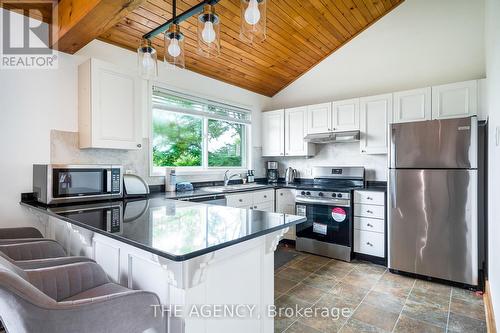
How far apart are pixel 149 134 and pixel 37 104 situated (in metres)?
1.06

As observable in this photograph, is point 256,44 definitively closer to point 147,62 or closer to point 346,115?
point 346,115

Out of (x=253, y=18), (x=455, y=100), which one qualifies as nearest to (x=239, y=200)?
(x=253, y=18)

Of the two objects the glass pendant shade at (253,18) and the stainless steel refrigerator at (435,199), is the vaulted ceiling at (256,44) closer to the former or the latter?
the glass pendant shade at (253,18)

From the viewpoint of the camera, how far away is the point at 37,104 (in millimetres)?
2256

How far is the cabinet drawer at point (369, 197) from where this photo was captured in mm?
3197

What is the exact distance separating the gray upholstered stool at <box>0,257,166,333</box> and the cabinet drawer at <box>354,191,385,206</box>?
9.30 feet

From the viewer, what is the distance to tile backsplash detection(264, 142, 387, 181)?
3.71 metres

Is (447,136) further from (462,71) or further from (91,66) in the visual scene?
(91,66)

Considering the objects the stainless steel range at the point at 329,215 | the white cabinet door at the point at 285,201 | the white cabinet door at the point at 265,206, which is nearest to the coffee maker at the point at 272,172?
the white cabinet door at the point at 285,201

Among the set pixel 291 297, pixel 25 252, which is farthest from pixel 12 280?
pixel 291 297

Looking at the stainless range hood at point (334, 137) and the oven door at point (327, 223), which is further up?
the stainless range hood at point (334, 137)

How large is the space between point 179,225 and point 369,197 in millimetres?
2665

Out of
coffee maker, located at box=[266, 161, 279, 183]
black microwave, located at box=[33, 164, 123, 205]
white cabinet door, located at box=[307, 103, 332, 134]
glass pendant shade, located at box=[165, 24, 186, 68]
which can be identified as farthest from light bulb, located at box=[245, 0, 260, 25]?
coffee maker, located at box=[266, 161, 279, 183]

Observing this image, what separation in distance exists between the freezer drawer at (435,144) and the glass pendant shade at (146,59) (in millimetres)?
2543
